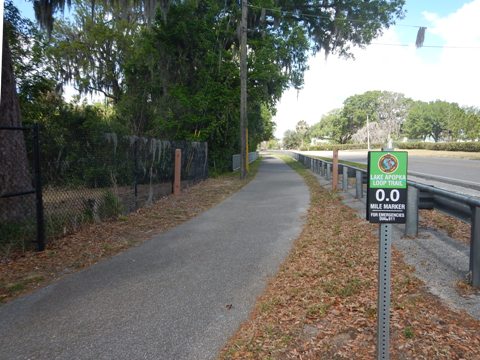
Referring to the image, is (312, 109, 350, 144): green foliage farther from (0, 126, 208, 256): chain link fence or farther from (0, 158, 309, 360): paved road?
(0, 158, 309, 360): paved road

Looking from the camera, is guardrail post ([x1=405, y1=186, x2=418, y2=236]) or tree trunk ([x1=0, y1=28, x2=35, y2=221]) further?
tree trunk ([x1=0, y1=28, x2=35, y2=221])

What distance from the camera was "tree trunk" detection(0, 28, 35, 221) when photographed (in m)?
6.72

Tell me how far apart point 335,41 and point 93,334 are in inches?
879

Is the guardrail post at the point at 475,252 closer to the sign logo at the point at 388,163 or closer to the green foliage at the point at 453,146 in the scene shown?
the sign logo at the point at 388,163

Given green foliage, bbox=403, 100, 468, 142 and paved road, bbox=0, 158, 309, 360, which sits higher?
green foliage, bbox=403, 100, 468, 142

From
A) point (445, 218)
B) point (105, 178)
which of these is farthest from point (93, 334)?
point (445, 218)

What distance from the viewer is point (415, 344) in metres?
2.98

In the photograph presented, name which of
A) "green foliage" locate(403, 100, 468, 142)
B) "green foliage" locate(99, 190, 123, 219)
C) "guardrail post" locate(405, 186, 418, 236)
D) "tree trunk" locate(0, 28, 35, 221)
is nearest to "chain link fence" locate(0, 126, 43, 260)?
"tree trunk" locate(0, 28, 35, 221)

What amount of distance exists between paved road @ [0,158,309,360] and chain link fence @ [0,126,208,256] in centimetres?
200

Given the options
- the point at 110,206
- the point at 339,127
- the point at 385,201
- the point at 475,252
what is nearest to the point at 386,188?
the point at 385,201

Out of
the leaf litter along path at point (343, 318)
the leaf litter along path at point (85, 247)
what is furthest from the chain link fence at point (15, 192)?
the leaf litter along path at point (343, 318)

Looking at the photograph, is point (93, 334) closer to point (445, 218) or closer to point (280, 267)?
point (280, 267)

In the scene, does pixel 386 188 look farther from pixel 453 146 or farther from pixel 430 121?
pixel 430 121

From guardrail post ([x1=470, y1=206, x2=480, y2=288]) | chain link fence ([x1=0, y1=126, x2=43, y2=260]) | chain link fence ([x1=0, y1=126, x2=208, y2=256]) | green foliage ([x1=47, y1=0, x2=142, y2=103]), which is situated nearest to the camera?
guardrail post ([x1=470, y1=206, x2=480, y2=288])
